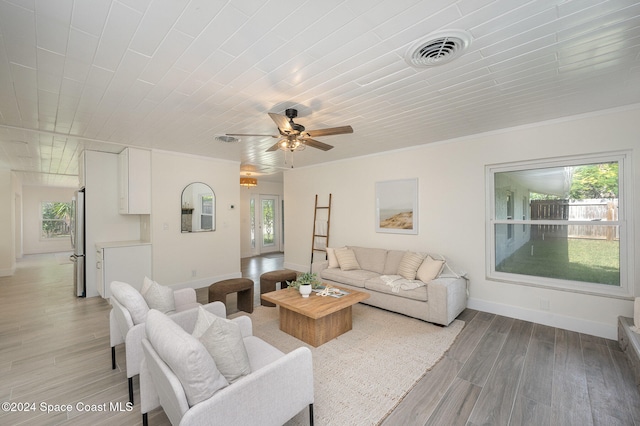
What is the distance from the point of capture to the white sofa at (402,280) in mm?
3416

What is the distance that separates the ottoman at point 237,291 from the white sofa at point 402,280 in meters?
1.37

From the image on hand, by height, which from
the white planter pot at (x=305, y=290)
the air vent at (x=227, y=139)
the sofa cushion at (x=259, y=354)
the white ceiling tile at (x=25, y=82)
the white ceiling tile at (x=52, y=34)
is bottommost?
the sofa cushion at (x=259, y=354)

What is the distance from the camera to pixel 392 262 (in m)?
4.46

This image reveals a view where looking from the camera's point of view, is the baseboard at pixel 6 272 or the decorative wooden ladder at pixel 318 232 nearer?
the decorative wooden ladder at pixel 318 232

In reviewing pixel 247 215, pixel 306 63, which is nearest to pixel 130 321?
pixel 306 63

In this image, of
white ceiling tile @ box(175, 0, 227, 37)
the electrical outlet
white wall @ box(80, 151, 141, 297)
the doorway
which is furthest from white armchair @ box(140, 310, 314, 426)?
the doorway

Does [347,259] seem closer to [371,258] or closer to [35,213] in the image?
[371,258]

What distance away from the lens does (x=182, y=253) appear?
203 inches

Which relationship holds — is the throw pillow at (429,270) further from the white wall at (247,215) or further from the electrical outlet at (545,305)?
the white wall at (247,215)

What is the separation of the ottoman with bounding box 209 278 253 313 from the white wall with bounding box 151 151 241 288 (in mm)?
1720

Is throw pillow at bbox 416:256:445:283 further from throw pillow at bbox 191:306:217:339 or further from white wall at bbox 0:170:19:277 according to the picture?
white wall at bbox 0:170:19:277

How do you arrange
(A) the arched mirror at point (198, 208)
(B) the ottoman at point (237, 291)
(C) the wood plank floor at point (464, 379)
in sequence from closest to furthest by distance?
(C) the wood plank floor at point (464, 379) → (B) the ottoman at point (237, 291) → (A) the arched mirror at point (198, 208)

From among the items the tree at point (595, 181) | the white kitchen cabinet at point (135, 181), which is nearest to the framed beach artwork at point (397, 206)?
the tree at point (595, 181)

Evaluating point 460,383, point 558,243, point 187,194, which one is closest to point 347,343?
point 460,383
